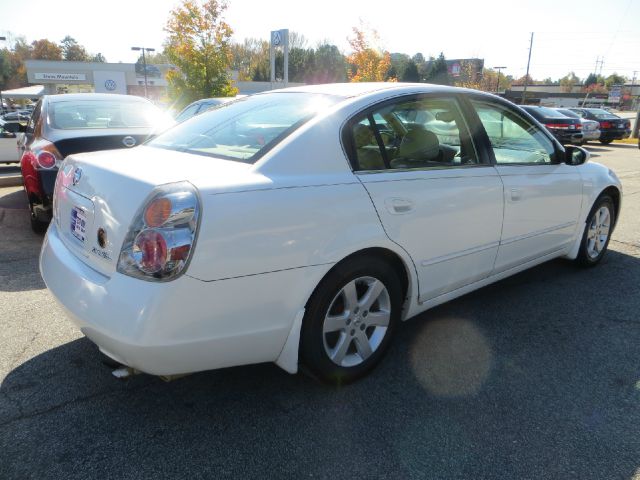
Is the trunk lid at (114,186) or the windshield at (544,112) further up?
the windshield at (544,112)

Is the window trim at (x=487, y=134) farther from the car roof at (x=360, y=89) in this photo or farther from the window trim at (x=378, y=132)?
the car roof at (x=360, y=89)

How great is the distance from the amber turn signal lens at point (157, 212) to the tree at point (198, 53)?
16.6m

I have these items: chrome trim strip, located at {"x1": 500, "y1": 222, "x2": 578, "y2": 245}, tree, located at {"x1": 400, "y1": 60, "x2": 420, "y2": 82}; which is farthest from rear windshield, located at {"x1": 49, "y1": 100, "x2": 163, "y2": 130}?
tree, located at {"x1": 400, "y1": 60, "x2": 420, "y2": 82}

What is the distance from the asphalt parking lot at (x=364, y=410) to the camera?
206cm

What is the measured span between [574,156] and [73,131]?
4863 mm

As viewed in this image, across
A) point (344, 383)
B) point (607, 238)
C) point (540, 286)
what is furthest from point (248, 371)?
point (607, 238)

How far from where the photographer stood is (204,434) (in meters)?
2.23

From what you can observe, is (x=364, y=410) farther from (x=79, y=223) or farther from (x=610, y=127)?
(x=610, y=127)

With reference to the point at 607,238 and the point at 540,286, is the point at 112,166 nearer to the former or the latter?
the point at 540,286

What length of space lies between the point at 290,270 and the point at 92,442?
115 centimetres

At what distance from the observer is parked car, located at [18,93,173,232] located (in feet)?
15.9

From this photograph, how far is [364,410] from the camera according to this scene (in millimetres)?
2430

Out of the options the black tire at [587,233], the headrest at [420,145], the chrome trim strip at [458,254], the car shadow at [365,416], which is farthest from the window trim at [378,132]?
the black tire at [587,233]

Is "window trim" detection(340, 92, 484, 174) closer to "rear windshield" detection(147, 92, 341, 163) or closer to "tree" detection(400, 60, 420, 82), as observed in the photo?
"rear windshield" detection(147, 92, 341, 163)
